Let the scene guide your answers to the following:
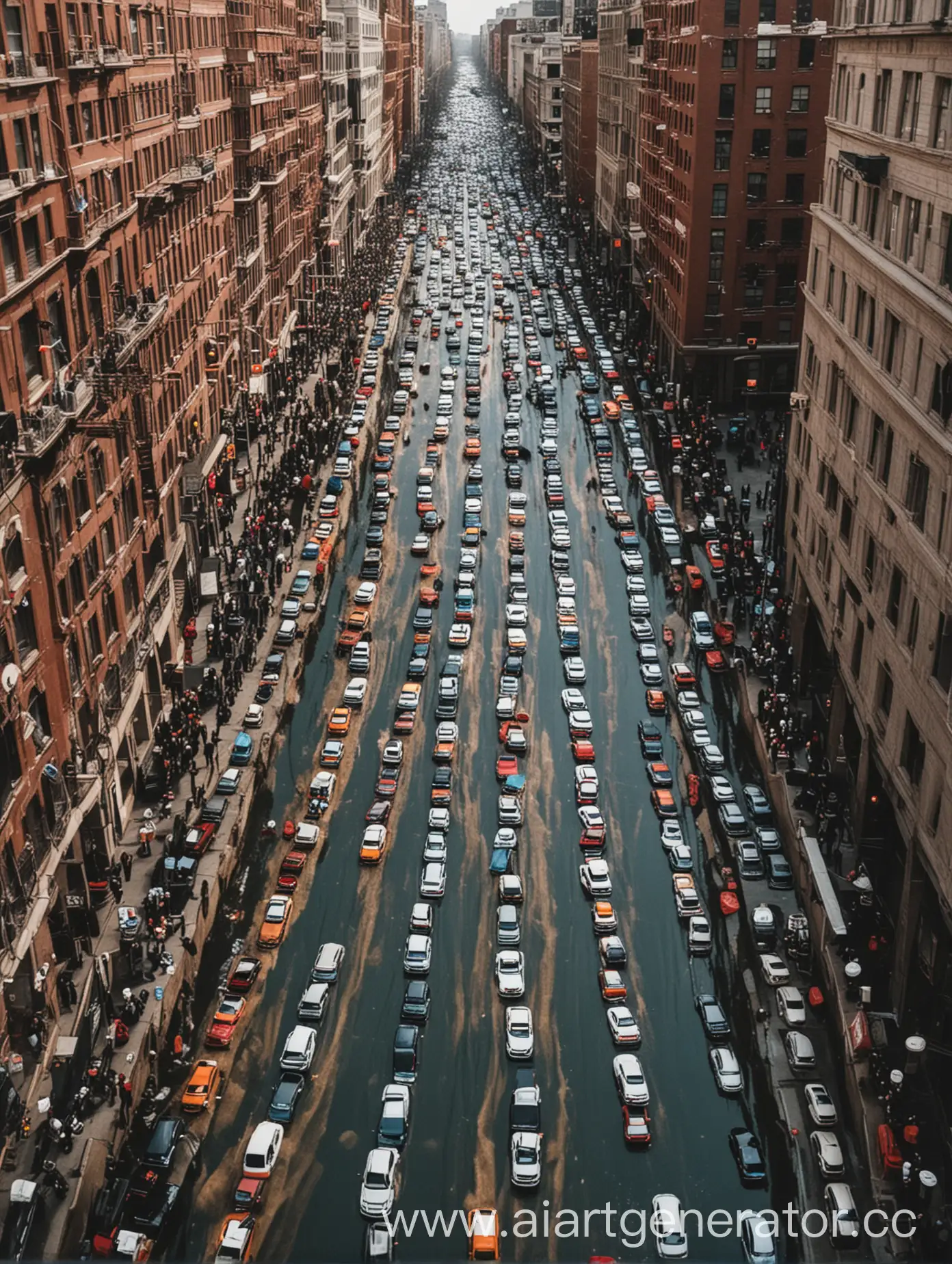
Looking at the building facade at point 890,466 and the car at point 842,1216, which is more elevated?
the building facade at point 890,466

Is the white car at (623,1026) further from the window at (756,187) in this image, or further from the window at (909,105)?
the window at (756,187)

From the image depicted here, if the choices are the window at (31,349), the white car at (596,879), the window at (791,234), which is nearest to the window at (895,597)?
the white car at (596,879)

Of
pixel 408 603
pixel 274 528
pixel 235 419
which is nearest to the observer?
pixel 408 603

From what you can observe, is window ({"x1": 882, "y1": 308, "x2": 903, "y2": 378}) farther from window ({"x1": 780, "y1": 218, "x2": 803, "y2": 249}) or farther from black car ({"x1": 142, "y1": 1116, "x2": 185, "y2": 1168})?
window ({"x1": 780, "y1": 218, "x2": 803, "y2": 249})

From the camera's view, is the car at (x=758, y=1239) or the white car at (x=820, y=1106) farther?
the white car at (x=820, y=1106)

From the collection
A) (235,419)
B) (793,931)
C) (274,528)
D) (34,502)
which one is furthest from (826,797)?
(235,419)

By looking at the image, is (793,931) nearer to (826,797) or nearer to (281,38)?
(826,797)
